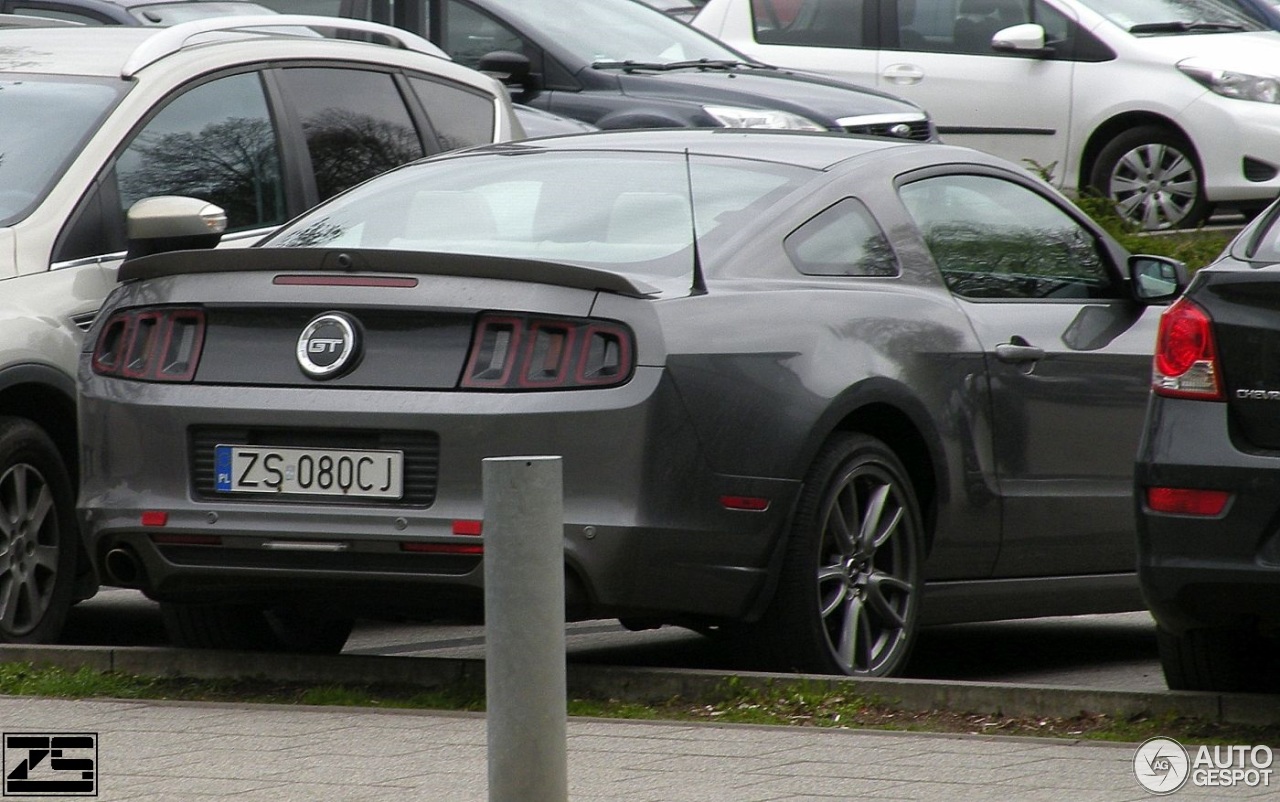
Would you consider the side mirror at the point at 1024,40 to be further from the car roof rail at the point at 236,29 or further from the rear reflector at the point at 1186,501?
the rear reflector at the point at 1186,501

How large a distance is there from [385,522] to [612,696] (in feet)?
2.51

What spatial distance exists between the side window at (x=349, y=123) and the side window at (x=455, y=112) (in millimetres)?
145

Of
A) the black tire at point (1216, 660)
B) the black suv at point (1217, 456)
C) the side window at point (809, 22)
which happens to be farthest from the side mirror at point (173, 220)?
the side window at point (809, 22)

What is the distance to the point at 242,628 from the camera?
23.8ft

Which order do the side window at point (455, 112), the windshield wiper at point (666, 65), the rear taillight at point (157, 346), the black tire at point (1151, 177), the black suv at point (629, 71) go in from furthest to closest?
the black tire at point (1151, 177), the windshield wiper at point (666, 65), the black suv at point (629, 71), the side window at point (455, 112), the rear taillight at point (157, 346)

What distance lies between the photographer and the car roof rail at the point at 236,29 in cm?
830

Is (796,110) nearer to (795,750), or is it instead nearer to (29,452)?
(29,452)

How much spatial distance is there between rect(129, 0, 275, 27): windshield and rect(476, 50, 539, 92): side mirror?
118 centimetres

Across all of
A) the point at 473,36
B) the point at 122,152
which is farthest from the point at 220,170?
the point at 473,36

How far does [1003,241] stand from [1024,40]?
26.9 feet

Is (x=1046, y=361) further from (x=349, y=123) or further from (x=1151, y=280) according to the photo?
(x=349, y=123)

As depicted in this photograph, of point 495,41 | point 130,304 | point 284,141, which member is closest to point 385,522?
point 130,304

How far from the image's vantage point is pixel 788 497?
6.40 m

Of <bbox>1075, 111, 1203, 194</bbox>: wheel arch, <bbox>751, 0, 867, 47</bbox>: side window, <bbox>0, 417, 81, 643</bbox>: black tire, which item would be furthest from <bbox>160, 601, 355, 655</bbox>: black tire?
<bbox>751, 0, 867, 47</bbox>: side window
